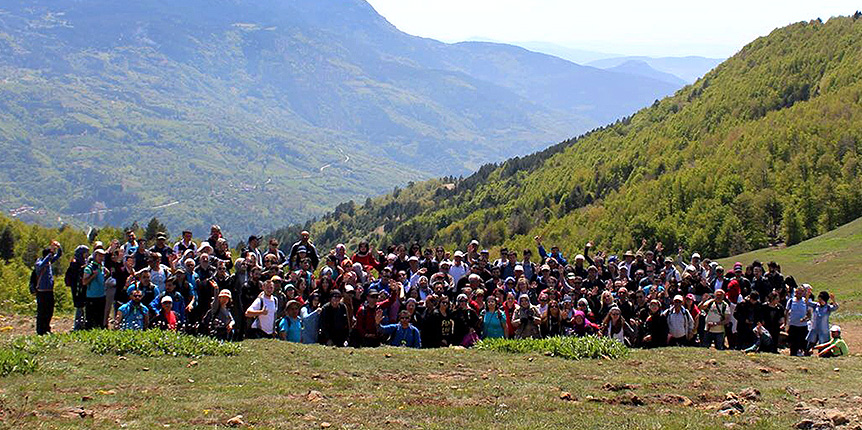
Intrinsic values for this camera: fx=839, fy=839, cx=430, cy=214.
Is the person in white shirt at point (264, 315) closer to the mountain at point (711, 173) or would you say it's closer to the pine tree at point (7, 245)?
the pine tree at point (7, 245)

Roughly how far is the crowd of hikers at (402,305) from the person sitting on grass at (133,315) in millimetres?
19

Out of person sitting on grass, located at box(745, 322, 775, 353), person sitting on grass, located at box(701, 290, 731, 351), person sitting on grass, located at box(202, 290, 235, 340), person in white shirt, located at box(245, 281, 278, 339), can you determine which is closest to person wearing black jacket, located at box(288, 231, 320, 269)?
person in white shirt, located at box(245, 281, 278, 339)

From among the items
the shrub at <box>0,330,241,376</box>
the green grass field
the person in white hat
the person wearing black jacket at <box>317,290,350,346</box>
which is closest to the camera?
the green grass field

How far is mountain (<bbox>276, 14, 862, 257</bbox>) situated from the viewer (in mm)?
62438

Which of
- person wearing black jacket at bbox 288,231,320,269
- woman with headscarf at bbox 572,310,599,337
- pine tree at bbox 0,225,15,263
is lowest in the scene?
woman with headscarf at bbox 572,310,599,337

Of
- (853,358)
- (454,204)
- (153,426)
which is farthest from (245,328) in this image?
(454,204)

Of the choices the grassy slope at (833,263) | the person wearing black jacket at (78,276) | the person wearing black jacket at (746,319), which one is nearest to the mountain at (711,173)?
the grassy slope at (833,263)

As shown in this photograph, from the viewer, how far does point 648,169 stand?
294 feet

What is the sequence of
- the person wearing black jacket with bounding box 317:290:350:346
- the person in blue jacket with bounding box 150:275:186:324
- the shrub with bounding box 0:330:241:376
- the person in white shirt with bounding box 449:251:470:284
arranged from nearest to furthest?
the shrub with bounding box 0:330:241:376 → the person in blue jacket with bounding box 150:275:186:324 → the person wearing black jacket with bounding box 317:290:350:346 → the person in white shirt with bounding box 449:251:470:284

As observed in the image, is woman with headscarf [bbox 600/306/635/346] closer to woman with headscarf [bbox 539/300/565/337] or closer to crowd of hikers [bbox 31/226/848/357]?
crowd of hikers [bbox 31/226/848/357]

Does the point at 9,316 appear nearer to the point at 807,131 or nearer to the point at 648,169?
the point at 807,131

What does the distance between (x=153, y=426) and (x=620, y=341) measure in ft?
33.0

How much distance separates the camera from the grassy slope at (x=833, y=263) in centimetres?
3030

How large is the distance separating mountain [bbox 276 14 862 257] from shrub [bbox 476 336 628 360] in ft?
152
